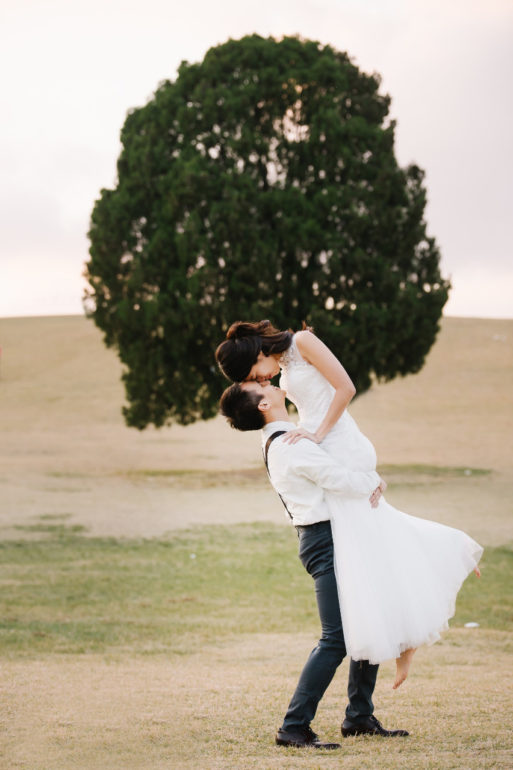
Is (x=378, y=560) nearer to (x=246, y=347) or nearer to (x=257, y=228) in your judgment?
(x=246, y=347)

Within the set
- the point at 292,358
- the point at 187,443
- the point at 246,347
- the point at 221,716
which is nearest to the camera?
the point at 246,347

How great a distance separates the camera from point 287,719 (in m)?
4.66

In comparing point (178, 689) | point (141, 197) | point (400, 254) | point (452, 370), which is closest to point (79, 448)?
point (141, 197)

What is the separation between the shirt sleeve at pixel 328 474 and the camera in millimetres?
4551

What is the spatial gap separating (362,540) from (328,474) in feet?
1.25

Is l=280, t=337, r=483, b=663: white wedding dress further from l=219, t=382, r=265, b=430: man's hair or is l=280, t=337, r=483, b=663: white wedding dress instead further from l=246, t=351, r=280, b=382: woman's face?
l=219, t=382, r=265, b=430: man's hair

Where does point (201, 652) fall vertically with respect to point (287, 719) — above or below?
below

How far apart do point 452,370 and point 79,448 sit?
24411 millimetres

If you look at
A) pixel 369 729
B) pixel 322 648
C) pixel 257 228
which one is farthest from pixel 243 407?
pixel 257 228

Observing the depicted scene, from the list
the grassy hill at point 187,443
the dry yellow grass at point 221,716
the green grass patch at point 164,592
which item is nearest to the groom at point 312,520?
the dry yellow grass at point 221,716

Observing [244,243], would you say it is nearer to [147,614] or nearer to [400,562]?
[147,614]

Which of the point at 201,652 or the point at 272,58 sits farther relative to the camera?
the point at 272,58

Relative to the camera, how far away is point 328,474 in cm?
455

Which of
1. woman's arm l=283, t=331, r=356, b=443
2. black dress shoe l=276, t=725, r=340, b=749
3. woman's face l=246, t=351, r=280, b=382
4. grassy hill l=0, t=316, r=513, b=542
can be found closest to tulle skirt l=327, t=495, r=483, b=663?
woman's arm l=283, t=331, r=356, b=443
